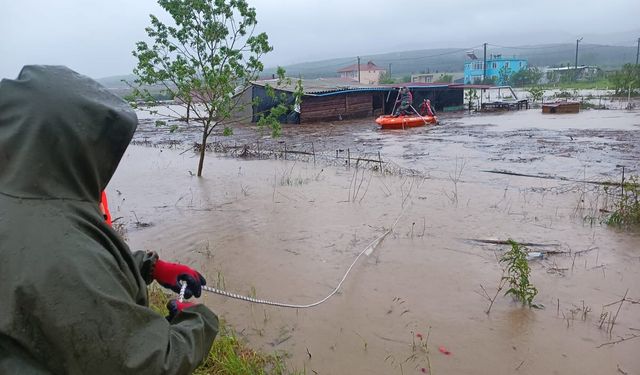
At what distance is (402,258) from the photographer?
17.4 feet

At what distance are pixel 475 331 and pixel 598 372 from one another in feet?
2.80

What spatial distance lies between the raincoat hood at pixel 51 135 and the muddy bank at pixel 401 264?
252 centimetres

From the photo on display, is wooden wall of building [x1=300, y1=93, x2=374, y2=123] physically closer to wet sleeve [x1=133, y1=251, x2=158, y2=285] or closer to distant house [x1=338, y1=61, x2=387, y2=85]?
wet sleeve [x1=133, y1=251, x2=158, y2=285]

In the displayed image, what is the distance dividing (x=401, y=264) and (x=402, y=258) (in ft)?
0.57

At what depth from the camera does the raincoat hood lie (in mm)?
1132

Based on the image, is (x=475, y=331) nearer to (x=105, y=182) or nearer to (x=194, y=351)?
(x=194, y=351)

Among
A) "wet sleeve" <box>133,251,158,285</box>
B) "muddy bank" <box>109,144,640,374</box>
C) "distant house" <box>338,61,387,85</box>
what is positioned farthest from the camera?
"distant house" <box>338,61,387,85</box>

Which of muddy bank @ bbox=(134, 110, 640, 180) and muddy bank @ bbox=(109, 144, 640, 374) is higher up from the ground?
muddy bank @ bbox=(134, 110, 640, 180)

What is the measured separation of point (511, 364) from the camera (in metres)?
3.31

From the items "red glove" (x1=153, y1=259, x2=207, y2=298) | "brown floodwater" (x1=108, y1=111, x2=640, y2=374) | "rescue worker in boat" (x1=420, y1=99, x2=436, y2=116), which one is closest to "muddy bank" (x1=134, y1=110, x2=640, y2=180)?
"brown floodwater" (x1=108, y1=111, x2=640, y2=374)

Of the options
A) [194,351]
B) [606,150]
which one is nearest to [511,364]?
[194,351]

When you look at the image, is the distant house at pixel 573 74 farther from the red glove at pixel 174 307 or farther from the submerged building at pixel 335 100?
the red glove at pixel 174 307

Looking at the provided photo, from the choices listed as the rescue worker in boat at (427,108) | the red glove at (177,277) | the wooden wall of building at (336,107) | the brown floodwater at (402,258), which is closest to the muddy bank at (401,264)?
the brown floodwater at (402,258)

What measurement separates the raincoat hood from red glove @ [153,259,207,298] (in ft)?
2.16
